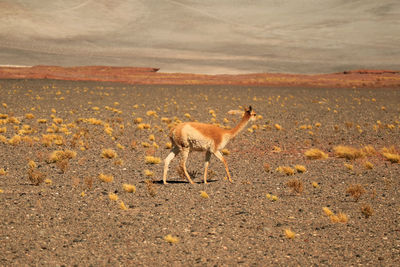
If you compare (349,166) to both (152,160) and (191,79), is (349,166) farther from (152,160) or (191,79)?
(191,79)

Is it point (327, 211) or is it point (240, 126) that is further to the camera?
point (240, 126)

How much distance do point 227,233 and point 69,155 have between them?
801 cm

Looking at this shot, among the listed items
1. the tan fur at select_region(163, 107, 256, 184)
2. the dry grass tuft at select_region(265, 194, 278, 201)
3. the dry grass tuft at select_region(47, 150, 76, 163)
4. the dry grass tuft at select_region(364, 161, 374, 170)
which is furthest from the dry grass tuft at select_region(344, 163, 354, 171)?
the dry grass tuft at select_region(47, 150, 76, 163)

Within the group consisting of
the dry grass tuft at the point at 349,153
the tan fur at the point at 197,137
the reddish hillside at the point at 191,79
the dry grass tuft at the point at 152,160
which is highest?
the reddish hillside at the point at 191,79

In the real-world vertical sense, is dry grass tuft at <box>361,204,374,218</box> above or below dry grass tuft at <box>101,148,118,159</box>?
above

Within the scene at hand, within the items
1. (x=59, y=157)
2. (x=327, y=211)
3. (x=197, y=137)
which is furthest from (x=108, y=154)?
(x=327, y=211)

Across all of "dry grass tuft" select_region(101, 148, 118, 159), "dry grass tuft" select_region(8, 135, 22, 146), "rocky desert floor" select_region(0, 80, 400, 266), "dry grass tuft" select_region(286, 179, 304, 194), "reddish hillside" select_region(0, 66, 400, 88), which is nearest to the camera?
"rocky desert floor" select_region(0, 80, 400, 266)

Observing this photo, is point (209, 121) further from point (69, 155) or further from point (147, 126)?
A: point (69, 155)

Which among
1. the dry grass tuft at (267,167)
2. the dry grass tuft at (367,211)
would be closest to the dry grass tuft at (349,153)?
the dry grass tuft at (267,167)

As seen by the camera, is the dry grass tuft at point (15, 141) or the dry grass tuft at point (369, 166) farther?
the dry grass tuft at point (15, 141)

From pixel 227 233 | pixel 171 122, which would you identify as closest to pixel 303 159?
pixel 227 233

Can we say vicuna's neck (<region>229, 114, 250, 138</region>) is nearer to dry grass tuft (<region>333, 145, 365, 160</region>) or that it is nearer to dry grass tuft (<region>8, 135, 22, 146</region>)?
dry grass tuft (<region>333, 145, 365, 160</region>)

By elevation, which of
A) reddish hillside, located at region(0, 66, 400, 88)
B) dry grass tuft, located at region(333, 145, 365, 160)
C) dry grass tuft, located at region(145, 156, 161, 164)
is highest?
reddish hillside, located at region(0, 66, 400, 88)

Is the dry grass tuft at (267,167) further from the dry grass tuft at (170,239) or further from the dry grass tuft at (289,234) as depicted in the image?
the dry grass tuft at (170,239)
